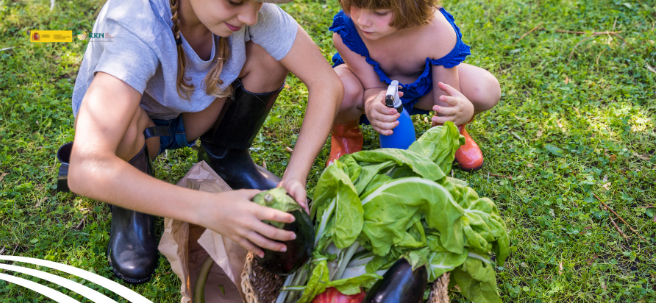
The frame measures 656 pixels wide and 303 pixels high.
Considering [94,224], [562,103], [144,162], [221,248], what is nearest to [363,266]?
[221,248]

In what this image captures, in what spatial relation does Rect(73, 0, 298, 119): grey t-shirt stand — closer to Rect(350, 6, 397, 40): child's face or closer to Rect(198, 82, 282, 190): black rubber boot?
Rect(198, 82, 282, 190): black rubber boot

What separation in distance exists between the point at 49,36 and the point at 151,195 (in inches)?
102

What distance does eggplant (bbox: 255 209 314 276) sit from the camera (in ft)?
4.45

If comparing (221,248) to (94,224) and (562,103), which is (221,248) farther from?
(562,103)

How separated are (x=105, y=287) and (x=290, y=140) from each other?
121 cm

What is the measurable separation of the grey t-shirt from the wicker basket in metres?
0.68

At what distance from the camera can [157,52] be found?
1.51 metres

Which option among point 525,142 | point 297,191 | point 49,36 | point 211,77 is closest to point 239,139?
point 211,77

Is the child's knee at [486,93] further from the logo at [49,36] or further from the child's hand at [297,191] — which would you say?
the logo at [49,36]

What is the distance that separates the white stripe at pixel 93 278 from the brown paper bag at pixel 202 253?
247 mm

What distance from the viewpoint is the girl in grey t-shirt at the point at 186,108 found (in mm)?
1292

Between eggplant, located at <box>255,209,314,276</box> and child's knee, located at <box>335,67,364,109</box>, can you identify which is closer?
eggplant, located at <box>255,209,314,276</box>

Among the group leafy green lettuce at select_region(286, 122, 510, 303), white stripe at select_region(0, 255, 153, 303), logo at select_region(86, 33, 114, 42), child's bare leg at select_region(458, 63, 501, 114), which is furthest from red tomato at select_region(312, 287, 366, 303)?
child's bare leg at select_region(458, 63, 501, 114)

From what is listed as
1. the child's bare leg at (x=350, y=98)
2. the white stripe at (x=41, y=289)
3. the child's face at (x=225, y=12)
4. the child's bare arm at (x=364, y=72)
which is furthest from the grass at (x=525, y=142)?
the child's face at (x=225, y=12)
